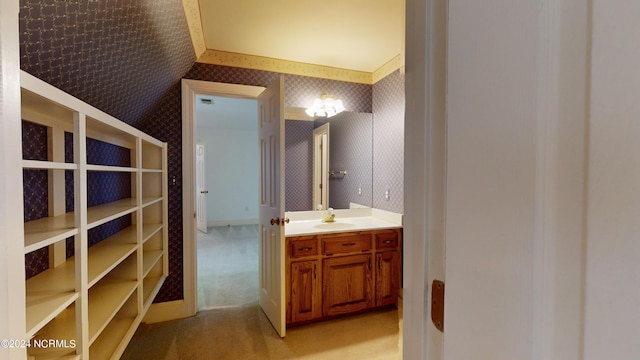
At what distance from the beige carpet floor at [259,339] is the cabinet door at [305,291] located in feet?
0.43

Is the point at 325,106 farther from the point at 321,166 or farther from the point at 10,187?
the point at 10,187

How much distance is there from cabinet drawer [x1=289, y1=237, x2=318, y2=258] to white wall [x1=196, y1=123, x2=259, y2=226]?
15.3ft

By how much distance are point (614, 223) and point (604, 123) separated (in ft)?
0.31

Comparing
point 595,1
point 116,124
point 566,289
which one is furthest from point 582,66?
point 116,124

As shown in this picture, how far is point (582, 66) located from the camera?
27 cm

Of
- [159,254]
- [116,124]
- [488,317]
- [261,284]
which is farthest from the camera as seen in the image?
[261,284]

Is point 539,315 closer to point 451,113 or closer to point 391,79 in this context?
point 451,113

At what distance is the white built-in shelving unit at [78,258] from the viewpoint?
2.90 ft

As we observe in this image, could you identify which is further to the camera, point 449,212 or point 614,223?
point 449,212

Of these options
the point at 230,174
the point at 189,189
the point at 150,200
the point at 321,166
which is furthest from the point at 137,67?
the point at 230,174

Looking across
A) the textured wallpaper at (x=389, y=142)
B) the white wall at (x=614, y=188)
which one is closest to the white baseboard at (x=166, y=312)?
the textured wallpaper at (x=389, y=142)

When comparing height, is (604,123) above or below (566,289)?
above

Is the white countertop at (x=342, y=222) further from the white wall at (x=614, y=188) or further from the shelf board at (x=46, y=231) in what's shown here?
the white wall at (x=614, y=188)

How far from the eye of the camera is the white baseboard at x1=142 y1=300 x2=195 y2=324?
95.0 inches
